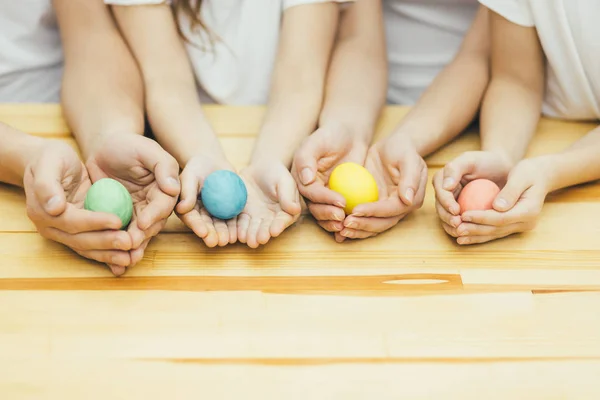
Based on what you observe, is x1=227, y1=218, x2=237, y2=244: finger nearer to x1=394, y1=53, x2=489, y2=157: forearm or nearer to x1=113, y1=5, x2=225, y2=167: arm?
x1=113, y1=5, x2=225, y2=167: arm

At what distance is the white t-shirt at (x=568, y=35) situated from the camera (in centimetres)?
127

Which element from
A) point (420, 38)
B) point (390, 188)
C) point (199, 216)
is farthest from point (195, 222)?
point (420, 38)

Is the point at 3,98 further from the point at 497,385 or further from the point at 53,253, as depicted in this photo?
the point at 497,385

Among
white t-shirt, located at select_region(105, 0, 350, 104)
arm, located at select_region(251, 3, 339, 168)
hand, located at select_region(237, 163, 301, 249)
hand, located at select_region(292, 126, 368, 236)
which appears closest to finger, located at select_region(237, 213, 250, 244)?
hand, located at select_region(237, 163, 301, 249)

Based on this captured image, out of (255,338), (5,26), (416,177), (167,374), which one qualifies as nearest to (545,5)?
(416,177)

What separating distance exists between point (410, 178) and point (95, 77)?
0.67 metres

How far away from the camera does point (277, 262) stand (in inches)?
42.4

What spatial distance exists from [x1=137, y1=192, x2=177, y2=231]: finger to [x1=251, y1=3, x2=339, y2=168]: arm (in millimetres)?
299

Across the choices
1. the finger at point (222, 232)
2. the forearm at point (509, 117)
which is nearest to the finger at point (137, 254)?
the finger at point (222, 232)

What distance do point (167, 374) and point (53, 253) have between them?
0.33m

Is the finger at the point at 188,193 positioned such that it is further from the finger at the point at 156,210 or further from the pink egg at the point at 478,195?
the pink egg at the point at 478,195

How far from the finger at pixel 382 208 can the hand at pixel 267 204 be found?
102 millimetres

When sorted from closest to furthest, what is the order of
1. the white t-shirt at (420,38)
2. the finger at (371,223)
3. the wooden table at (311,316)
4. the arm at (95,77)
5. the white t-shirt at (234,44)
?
the wooden table at (311,316) → the finger at (371,223) → the arm at (95,77) → the white t-shirt at (234,44) → the white t-shirt at (420,38)

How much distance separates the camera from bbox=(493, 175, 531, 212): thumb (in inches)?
42.6
